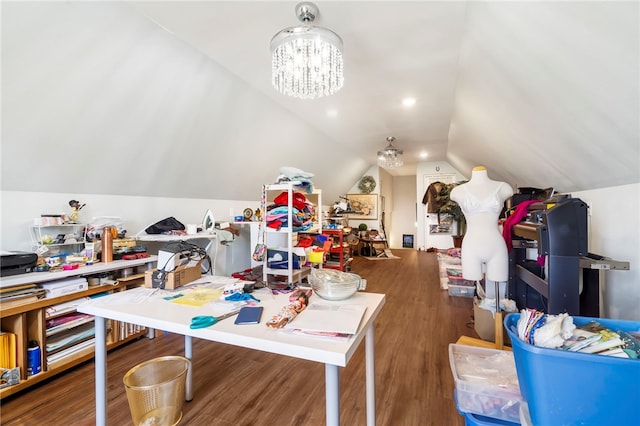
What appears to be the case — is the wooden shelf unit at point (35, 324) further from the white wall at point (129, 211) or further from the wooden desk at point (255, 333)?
the wooden desk at point (255, 333)

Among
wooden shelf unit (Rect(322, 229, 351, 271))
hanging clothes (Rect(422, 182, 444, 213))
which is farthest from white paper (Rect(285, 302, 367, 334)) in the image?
hanging clothes (Rect(422, 182, 444, 213))

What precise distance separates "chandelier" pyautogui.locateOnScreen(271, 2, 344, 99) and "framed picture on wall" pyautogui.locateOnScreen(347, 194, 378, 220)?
18.5ft

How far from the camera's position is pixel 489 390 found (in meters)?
1.10

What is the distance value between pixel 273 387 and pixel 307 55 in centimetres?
208

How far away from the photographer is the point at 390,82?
2641mm

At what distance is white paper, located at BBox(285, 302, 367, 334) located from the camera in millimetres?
943

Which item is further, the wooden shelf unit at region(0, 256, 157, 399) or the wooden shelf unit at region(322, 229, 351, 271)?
the wooden shelf unit at region(322, 229, 351, 271)

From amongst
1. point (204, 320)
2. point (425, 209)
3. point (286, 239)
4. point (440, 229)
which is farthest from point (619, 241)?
point (425, 209)

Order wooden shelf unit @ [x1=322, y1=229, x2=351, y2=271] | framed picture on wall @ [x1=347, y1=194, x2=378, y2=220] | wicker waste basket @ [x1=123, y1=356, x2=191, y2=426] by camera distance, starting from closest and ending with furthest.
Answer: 1. wicker waste basket @ [x1=123, y1=356, x2=191, y2=426]
2. wooden shelf unit @ [x1=322, y1=229, x2=351, y2=271]
3. framed picture on wall @ [x1=347, y1=194, x2=378, y2=220]

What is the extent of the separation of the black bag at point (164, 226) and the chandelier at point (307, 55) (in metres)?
1.93

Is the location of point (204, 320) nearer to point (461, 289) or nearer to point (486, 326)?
point (486, 326)

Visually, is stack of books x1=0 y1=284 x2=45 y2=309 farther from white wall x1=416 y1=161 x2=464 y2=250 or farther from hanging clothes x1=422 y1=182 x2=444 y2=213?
white wall x1=416 y1=161 x2=464 y2=250

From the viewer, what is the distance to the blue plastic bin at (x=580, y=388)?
2.40 feet

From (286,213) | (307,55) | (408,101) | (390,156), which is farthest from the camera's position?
(390,156)
